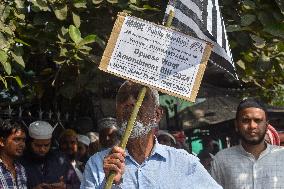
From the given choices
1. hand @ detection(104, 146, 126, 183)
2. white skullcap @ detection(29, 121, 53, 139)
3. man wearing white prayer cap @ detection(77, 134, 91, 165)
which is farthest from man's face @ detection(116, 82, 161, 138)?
man wearing white prayer cap @ detection(77, 134, 91, 165)

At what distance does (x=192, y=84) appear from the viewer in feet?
9.32

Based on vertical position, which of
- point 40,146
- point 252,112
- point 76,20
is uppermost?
point 76,20

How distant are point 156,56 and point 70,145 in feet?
10.4

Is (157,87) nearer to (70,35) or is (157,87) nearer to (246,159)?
(246,159)

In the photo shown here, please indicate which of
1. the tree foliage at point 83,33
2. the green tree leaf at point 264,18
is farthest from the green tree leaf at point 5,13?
the green tree leaf at point 264,18

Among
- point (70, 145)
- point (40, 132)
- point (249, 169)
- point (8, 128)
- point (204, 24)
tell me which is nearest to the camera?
point (204, 24)

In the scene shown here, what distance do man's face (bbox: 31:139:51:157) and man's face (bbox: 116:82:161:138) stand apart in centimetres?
223

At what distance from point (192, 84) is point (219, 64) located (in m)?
0.34

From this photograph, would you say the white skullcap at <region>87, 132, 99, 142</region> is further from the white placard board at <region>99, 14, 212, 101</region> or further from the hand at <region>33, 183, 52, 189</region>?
the white placard board at <region>99, 14, 212, 101</region>

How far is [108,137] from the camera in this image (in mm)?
5859

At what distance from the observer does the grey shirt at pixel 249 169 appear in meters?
4.02

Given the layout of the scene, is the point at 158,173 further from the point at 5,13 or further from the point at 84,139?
the point at 84,139

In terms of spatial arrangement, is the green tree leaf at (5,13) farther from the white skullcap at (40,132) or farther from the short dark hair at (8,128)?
the white skullcap at (40,132)

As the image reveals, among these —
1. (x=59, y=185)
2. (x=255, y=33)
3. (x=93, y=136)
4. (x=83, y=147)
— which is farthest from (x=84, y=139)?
(x=255, y=33)
